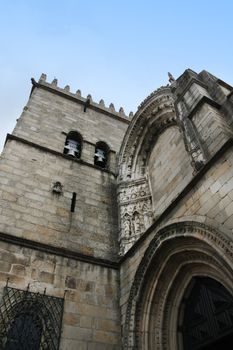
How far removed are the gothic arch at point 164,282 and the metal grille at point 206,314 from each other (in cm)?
14

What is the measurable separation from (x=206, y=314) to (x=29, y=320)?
2.69 meters

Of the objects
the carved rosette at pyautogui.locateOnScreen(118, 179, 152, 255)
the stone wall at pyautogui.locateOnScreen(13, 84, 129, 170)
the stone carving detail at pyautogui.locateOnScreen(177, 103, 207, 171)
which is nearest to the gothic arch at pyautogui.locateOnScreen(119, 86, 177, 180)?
the carved rosette at pyautogui.locateOnScreen(118, 179, 152, 255)

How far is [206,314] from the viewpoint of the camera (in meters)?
4.99

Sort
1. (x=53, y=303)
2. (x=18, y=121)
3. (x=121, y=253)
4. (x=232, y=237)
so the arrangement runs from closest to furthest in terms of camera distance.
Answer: (x=232, y=237) < (x=53, y=303) < (x=121, y=253) < (x=18, y=121)

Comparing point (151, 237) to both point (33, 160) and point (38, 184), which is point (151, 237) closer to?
point (38, 184)

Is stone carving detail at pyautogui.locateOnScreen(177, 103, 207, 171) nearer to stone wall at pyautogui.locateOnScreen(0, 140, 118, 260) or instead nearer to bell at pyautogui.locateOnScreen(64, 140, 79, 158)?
stone wall at pyautogui.locateOnScreen(0, 140, 118, 260)

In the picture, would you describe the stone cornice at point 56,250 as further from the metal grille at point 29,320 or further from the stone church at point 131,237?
the metal grille at point 29,320

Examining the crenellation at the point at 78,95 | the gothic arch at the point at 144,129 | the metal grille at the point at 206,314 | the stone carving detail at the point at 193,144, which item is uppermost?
the crenellation at the point at 78,95

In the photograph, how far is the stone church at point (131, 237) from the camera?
194 inches

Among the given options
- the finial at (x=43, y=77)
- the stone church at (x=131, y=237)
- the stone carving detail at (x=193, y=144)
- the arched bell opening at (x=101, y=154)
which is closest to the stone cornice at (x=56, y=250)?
the stone church at (x=131, y=237)

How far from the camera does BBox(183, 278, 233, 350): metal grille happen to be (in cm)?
464

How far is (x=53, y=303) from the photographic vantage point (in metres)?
5.61

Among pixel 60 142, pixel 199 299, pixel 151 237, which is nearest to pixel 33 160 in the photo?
pixel 60 142

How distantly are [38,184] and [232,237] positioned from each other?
4.78 metres
